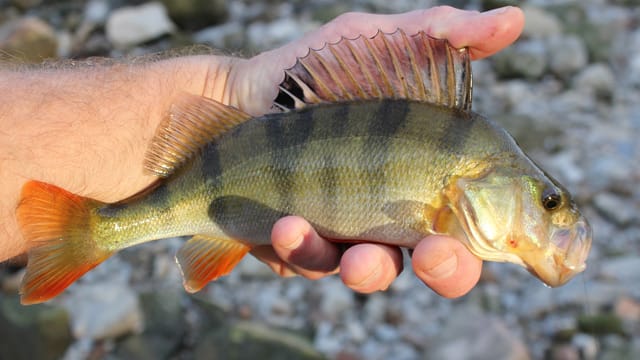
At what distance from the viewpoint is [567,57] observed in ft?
30.8

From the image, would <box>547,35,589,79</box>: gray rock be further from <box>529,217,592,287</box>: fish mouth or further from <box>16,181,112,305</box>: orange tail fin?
<box>16,181,112,305</box>: orange tail fin

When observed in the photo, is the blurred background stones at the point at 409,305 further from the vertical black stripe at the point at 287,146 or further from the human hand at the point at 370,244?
the vertical black stripe at the point at 287,146

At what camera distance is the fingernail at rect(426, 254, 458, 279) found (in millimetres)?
2574

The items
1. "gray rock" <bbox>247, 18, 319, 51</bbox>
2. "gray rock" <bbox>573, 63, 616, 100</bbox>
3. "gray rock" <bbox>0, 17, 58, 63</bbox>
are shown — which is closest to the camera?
"gray rock" <bbox>573, 63, 616, 100</bbox>

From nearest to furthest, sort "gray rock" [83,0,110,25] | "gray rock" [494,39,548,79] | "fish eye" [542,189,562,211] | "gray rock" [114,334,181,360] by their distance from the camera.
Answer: "fish eye" [542,189,562,211] < "gray rock" [114,334,181,360] < "gray rock" [494,39,548,79] < "gray rock" [83,0,110,25]

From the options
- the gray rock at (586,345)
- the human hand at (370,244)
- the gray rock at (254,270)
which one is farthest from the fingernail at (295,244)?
the gray rock at (254,270)

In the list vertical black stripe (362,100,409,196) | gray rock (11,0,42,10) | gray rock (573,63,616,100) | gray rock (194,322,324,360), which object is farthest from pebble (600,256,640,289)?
gray rock (11,0,42,10)

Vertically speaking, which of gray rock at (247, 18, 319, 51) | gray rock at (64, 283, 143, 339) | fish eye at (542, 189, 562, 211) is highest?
fish eye at (542, 189, 562, 211)

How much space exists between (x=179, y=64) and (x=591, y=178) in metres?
4.72

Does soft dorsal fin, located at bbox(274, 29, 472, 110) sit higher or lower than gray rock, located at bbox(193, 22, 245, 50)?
higher

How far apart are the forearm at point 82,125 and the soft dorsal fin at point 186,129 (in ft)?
0.84

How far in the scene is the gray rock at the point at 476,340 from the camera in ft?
15.5

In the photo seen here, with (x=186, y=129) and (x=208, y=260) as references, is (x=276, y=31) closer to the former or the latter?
(x=186, y=129)

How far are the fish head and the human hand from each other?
0.14 m
